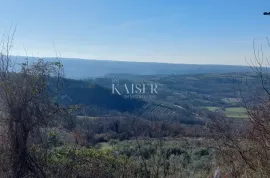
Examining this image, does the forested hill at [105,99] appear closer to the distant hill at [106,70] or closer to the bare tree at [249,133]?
the distant hill at [106,70]

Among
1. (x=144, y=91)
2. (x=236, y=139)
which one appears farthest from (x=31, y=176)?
(x=144, y=91)

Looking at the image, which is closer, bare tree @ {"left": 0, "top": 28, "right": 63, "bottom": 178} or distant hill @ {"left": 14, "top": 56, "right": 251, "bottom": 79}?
bare tree @ {"left": 0, "top": 28, "right": 63, "bottom": 178}

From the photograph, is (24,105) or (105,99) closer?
(24,105)

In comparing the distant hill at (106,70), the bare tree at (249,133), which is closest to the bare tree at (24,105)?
the bare tree at (249,133)

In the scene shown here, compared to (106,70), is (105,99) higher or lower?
lower

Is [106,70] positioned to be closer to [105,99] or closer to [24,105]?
[105,99]

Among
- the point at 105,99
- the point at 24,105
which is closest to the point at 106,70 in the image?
the point at 105,99

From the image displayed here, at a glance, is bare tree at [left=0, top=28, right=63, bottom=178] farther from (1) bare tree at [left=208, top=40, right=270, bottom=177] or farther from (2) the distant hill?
(2) the distant hill

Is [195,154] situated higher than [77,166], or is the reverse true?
[77,166]

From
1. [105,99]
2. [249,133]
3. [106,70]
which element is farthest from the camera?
[106,70]

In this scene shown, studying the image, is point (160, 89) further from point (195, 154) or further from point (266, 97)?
point (266, 97)

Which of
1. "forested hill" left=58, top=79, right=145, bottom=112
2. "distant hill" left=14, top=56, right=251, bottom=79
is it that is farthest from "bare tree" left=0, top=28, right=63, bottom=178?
"distant hill" left=14, top=56, right=251, bottom=79
